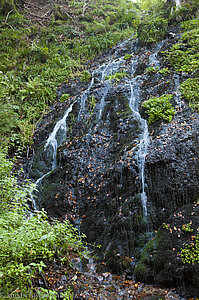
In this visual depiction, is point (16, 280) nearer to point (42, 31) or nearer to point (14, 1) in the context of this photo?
point (42, 31)

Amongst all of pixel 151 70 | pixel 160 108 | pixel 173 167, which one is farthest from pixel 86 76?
pixel 173 167

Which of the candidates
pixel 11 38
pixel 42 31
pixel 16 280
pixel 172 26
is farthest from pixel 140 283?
pixel 42 31

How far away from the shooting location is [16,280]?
2420 millimetres

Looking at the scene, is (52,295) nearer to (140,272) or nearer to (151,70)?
(140,272)

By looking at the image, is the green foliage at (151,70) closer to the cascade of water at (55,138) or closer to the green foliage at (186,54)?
the green foliage at (186,54)

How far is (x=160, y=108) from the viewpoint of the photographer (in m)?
6.32

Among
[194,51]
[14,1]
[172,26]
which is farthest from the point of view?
[14,1]

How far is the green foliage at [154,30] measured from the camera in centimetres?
1019

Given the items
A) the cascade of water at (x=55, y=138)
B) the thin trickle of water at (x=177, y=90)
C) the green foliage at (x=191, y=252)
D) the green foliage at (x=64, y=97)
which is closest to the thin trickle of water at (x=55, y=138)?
the cascade of water at (x=55, y=138)

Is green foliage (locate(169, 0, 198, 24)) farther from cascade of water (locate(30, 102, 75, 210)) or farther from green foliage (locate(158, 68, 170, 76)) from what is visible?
cascade of water (locate(30, 102, 75, 210))

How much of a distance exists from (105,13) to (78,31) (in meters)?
4.43

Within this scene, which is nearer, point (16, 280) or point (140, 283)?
point (16, 280)

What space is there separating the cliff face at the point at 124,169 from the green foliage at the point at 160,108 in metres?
0.21

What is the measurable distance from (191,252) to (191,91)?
479 centimetres
